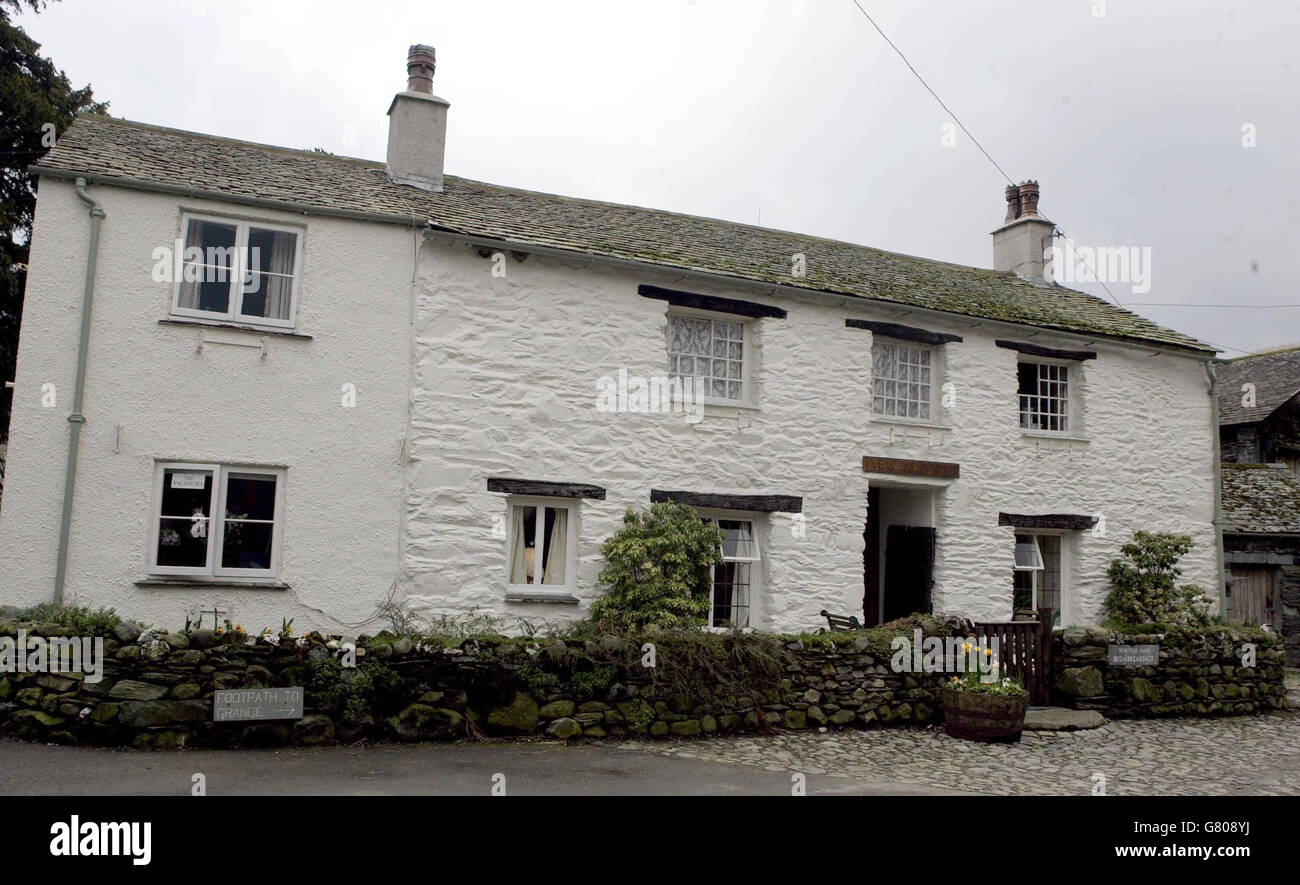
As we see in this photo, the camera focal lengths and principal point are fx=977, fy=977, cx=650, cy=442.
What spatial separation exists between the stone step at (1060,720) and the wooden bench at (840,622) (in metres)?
2.33

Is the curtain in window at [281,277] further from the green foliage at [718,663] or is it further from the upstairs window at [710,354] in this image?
the green foliage at [718,663]

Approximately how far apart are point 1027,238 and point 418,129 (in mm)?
11985

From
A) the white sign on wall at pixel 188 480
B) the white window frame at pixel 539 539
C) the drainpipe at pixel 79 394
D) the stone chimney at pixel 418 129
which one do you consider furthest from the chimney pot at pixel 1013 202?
the drainpipe at pixel 79 394

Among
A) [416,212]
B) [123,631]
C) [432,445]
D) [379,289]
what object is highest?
[416,212]

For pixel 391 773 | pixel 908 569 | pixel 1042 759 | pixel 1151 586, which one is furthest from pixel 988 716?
pixel 1151 586

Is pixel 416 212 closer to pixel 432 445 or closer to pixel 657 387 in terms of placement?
pixel 432 445

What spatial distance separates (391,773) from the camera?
312 inches

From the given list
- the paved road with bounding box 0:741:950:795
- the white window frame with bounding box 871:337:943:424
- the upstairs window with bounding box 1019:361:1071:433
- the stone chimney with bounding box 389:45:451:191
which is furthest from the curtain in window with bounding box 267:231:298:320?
the upstairs window with bounding box 1019:361:1071:433

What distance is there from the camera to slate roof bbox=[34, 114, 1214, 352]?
11.4 metres

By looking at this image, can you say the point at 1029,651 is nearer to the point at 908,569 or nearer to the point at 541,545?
the point at 908,569

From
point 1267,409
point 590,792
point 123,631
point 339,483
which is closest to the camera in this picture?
point 590,792
